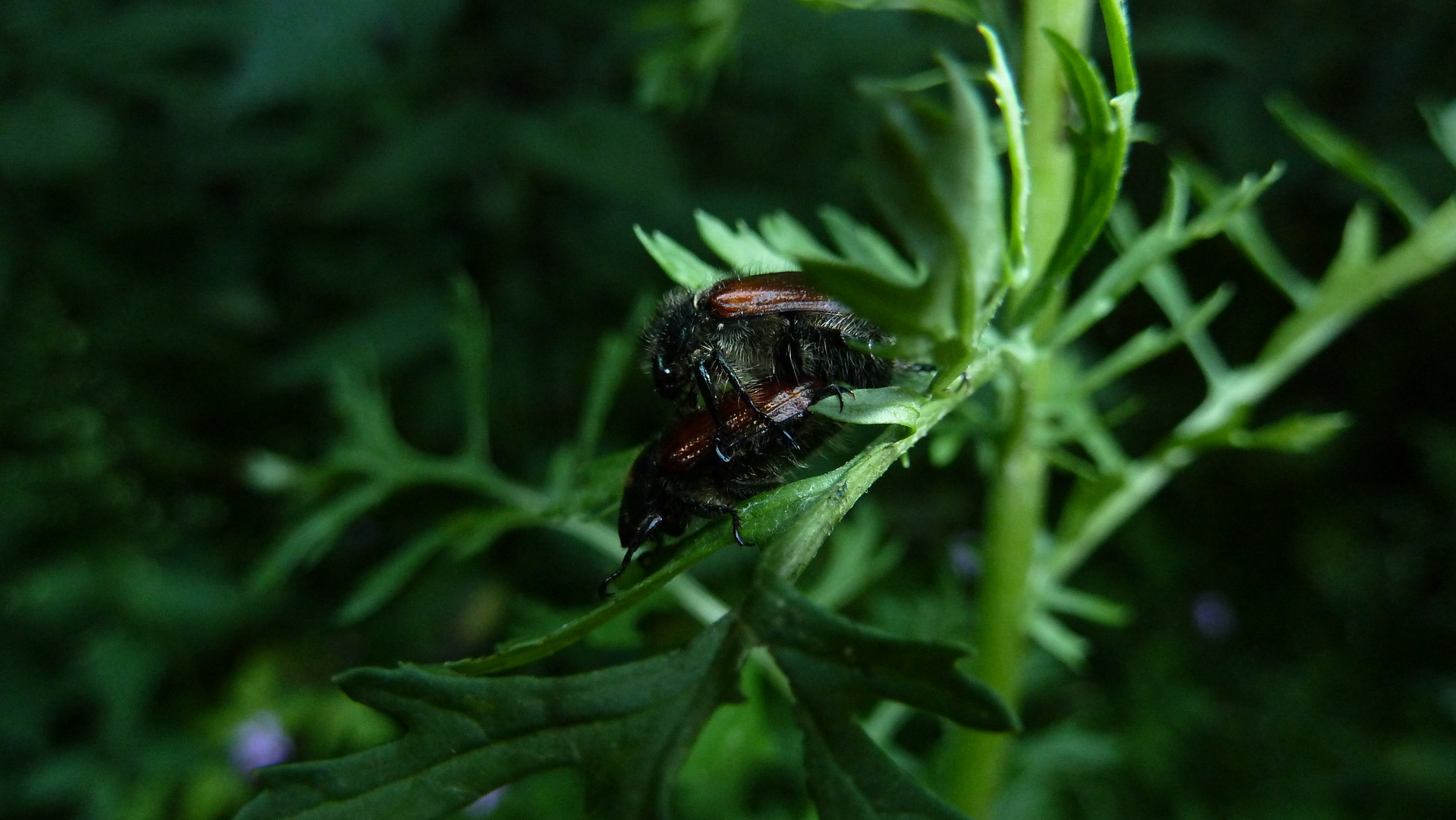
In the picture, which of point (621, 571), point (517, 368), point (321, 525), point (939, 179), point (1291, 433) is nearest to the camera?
point (939, 179)

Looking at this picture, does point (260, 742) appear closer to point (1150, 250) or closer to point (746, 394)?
point (746, 394)

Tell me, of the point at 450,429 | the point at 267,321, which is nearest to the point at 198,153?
the point at 267,321

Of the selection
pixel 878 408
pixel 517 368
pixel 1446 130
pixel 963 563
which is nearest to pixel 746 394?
pixel 878 408

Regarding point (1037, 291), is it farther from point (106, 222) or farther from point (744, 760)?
point (106, 222)

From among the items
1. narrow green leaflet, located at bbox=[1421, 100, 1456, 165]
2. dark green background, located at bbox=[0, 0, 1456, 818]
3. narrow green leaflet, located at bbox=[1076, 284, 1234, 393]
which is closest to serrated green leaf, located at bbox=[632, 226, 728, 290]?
narrow green leaflet, located at bbox=[1076, 284, 1234, 393]

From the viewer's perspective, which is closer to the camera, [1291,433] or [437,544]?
[1291,433]

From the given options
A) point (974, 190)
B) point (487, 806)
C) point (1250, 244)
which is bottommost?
point (487, 806)

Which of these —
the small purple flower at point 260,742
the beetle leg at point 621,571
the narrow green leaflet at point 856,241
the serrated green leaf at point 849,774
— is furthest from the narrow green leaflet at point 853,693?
the small purple flower at point 260,742
